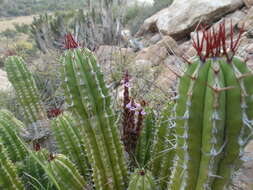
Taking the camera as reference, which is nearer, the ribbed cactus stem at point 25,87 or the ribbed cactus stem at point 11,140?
the ribbed cactus stem at point 11,140

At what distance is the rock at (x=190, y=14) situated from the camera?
26.2 ft

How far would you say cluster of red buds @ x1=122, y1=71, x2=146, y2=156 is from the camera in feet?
7.88

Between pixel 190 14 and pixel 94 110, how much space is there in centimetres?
737

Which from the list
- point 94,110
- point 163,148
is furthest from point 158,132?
point 94,110

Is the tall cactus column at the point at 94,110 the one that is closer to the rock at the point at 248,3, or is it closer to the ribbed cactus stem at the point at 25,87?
the ribbed cactus stem at the point at 25,87

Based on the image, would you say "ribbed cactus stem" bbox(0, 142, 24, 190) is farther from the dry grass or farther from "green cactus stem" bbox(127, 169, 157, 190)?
the dry grass

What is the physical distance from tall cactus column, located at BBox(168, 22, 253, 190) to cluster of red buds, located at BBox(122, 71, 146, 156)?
106cm

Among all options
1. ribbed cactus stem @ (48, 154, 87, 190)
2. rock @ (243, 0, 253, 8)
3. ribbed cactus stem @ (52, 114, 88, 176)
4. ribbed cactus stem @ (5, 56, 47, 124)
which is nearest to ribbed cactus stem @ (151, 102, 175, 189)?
ribbed cactus stem @ (48, 154, 87, 190)

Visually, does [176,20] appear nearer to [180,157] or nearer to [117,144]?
[117,144]

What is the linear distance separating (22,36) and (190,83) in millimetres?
20225

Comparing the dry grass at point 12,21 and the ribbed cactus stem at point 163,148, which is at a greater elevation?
the dry grass at point 12,21

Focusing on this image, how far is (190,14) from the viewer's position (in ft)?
27.5

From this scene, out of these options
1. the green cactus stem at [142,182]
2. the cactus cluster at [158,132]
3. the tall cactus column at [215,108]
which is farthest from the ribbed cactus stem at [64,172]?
the tall cactus column at [215,108]

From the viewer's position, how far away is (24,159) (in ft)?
9.43
